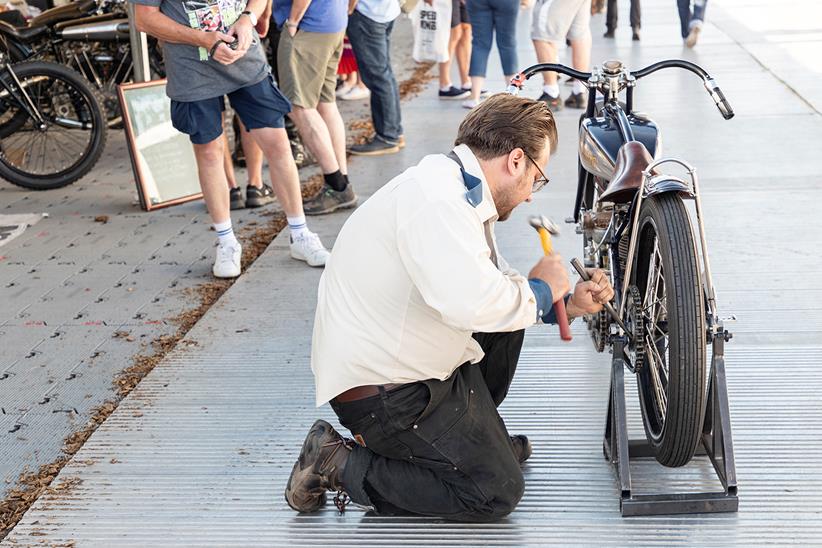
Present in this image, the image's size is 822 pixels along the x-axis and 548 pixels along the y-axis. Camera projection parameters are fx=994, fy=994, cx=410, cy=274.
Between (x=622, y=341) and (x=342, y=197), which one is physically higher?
(x=622, y=341)

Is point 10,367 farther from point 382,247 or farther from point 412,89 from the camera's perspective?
point 412,89

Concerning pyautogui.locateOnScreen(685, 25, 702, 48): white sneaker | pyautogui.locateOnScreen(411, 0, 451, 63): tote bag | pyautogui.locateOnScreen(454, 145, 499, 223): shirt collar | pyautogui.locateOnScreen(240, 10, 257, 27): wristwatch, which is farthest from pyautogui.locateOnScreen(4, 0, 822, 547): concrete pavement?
pyautogui.locateOnScreen(685, 25, 702, 48): white sneaker

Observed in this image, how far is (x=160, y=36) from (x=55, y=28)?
122 inches

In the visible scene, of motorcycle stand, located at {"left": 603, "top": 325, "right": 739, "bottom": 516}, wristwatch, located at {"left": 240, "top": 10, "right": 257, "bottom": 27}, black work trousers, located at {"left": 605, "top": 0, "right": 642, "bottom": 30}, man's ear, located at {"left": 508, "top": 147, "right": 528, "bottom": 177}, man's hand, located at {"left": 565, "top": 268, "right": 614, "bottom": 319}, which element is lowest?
black work trousers, located at {"left": 605, "top": 0, "right": 642, "bottom": 30}

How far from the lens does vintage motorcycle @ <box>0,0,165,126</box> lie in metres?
7.05

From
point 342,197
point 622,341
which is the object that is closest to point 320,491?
point 622,341

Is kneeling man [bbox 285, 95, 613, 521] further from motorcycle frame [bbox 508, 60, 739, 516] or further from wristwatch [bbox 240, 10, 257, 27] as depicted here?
wristwatch [bbox 240, 10, 257, 27]

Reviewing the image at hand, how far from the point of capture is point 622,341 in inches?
114

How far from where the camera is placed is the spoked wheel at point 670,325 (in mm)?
2561

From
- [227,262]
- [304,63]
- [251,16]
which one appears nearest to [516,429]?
[227,262]

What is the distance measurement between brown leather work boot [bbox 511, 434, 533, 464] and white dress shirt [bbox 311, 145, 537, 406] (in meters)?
0.43

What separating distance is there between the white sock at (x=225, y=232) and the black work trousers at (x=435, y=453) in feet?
7.56

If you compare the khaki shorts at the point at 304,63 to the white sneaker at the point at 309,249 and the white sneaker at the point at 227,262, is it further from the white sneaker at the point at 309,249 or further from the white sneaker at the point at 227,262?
the white sneaker at the point at 227,262

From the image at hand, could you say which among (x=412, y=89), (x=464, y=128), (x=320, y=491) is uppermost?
(x=464, y=128)
